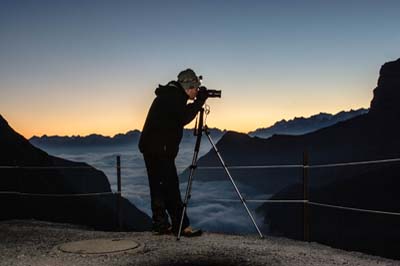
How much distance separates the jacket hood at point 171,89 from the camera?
21.4ft

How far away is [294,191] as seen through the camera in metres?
118

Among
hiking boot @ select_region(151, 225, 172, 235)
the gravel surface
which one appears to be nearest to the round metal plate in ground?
the gravel surface

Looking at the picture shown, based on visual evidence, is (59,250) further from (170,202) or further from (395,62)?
(395,62)

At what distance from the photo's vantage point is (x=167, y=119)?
21.4 feet

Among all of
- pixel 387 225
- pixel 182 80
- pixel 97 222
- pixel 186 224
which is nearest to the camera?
pixel 182 80

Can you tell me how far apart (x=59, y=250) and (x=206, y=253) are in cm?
203

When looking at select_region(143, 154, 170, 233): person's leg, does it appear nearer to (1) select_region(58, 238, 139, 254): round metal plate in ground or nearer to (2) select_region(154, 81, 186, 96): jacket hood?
(1) select_region(58, 238, 139, 254): round metal plate in ground

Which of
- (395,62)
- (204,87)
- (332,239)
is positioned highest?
(395,62)

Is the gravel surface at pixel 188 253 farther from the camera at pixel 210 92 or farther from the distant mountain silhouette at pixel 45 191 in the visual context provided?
the distant mountain silhouette at pixel 45 191

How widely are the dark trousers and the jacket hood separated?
36.9 inches

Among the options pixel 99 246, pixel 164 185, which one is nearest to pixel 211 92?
pixel 164 185

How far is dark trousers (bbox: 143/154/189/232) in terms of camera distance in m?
6.73

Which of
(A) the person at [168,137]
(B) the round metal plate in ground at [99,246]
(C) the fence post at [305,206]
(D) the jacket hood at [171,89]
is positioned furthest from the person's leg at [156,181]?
(C) the fence post at [305,206]

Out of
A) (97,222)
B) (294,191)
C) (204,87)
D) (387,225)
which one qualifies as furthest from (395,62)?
(204,87)
